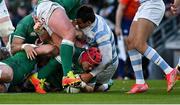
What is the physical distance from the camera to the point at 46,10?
11.9 metres

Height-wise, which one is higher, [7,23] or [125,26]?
[7,23]

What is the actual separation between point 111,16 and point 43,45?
30.6 ft

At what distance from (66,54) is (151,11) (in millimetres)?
1374

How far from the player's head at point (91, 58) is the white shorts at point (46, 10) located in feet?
2.02

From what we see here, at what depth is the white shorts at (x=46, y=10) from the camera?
1187 cm

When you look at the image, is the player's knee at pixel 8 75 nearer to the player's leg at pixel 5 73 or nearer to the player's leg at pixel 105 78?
the player's leg at pixel 5 73

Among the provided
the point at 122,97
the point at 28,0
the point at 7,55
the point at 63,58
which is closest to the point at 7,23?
the point at 7,55

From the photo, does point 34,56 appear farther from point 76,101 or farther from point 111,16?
point 111,16

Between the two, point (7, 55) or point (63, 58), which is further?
point (7, 55)

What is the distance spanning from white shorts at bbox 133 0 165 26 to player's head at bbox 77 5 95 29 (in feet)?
2.06

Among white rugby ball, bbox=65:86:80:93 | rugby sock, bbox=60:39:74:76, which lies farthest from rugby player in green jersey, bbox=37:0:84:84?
white rugby ball, bbox=65:86:80:93

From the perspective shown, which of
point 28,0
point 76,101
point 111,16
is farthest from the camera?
point 28,0

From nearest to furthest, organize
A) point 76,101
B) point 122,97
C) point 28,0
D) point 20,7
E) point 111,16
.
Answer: point 76,101, point 122,97, point 111,16, point 20,7, point 28,0

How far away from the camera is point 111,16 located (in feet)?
70.0
